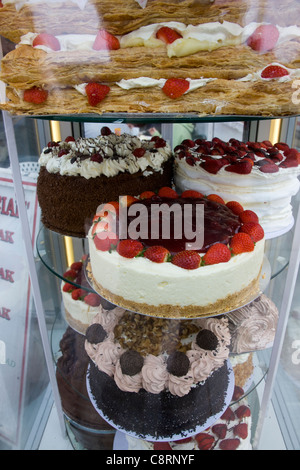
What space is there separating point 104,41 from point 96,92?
14cm

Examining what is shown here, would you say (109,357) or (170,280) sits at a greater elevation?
(170,280)

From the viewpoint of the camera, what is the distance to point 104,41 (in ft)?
3.23

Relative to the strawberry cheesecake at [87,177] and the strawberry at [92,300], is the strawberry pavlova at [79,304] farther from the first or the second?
the strawberry cheesecake at [87,177]

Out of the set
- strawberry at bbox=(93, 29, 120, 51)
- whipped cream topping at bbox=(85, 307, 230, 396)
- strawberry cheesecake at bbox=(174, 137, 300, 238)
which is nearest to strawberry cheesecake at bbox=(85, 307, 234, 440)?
whipped cream topping at bbox=(85, 307, 230, 396)

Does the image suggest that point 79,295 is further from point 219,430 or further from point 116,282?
point 219,430

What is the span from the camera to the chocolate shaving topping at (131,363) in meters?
1.33

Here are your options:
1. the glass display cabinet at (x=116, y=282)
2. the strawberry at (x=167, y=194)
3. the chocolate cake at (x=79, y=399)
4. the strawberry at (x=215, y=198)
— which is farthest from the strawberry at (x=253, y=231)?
the chocolate cake at (x=79, y=399)

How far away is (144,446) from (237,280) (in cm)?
91

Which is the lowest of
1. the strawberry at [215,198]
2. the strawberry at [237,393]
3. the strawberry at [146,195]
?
the strawberry at [237,393]

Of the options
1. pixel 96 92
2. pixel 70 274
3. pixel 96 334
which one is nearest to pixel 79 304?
pixel 70 274

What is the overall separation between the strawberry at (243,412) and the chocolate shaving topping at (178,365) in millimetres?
600

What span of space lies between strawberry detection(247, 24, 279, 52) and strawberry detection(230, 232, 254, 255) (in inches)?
25.5

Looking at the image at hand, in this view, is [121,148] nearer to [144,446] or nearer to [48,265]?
[48,265]

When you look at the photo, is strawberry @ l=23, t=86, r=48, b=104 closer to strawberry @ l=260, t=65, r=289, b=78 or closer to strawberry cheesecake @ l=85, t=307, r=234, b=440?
strawberry @ l=260, t=65, r=289, b=78
